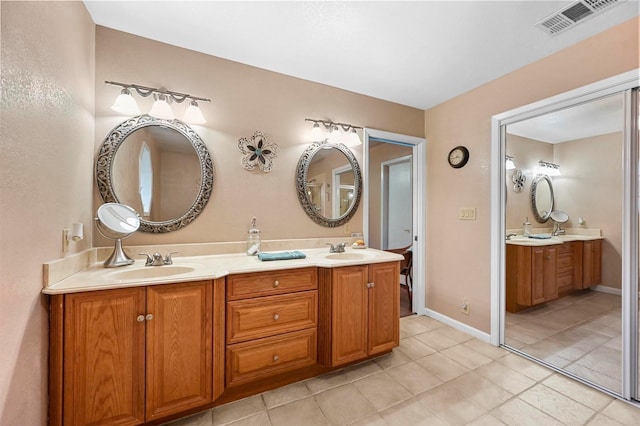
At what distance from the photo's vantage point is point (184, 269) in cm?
169

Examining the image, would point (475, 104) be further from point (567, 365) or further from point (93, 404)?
point (93, 404)

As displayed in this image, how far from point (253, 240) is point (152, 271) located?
2.36 ft

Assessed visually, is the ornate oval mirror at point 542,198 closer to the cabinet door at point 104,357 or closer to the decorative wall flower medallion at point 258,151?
the decorative wall flower medallion at point 258,151

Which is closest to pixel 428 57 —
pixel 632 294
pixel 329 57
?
pixel 329 57

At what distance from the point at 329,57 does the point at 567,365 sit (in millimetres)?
3037

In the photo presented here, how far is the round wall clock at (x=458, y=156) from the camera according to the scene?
2609mm

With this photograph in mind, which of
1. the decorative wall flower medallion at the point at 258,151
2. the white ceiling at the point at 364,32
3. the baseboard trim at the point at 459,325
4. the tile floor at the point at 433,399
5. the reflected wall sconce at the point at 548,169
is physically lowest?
the tile floor at the point at 433,399

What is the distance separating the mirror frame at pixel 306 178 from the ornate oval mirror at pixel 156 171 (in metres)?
0.77

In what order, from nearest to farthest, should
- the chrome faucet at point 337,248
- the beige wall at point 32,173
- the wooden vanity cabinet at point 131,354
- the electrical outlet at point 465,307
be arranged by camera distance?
the beige wall at point 32,173
the wooden vanity cabinet at point 131,354
the chrome faucet at point 337,248
the electrical outlet at point 465,307

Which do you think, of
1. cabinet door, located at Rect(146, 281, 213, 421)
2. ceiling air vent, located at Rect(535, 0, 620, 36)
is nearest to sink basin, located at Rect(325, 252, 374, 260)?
cabinet door, located at Rect(146, 281, 213, 421)

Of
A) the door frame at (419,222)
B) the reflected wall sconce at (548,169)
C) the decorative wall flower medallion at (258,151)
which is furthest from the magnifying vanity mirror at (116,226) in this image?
the reflected wall sconce at (548,169)

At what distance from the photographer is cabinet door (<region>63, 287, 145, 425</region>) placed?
3.94ft

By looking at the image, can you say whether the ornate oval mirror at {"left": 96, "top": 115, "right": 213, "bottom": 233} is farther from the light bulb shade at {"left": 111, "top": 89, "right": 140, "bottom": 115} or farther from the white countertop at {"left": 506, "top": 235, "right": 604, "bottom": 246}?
the white countertop at {"left": 506, "top": 235, "right": 604, "bottom": 246}

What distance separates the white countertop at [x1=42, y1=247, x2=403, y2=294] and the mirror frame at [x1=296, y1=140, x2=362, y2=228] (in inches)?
15.1
